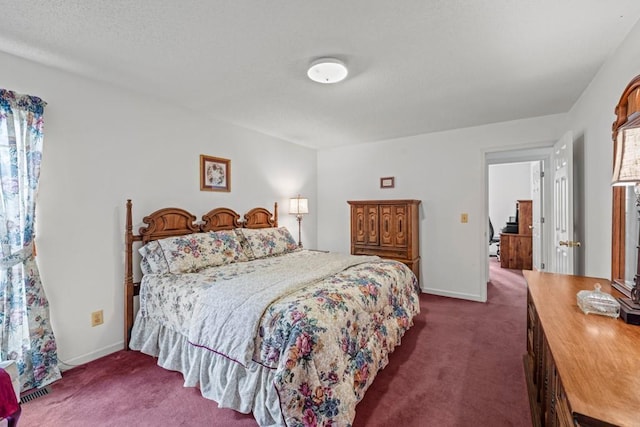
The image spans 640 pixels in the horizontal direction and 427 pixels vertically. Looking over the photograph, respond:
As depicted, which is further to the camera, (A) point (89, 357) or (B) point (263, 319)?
(A) point (89, 357)

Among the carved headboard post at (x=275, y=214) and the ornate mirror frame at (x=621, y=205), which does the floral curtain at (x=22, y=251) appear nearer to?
the carved headboard post at (x=275, y=214)

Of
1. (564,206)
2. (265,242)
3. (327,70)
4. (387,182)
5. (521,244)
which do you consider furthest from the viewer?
(521,244)

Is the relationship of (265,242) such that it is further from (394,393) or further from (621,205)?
(621,205)

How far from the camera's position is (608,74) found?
2.12m

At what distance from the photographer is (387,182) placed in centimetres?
457

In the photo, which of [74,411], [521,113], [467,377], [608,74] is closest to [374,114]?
[521,113]

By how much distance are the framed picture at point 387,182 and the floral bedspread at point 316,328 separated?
2045 mm

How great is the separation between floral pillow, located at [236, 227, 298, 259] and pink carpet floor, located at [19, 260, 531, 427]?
4.50 feet

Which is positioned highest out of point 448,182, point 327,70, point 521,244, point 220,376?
point 327,70

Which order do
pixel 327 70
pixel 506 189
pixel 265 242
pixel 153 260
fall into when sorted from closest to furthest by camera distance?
pixel 327 70
pixel 153 260
pixel 265 242
pixel 506 189

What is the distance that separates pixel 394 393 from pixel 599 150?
7.78 feet

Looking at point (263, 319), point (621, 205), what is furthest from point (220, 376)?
point (621, 205)

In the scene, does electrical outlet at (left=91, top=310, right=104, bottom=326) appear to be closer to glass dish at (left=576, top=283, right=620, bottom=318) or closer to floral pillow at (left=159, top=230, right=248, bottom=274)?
floral pillow at (left=159, top=230, right=248, bottom=274)

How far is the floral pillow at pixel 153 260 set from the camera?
8.43ft
